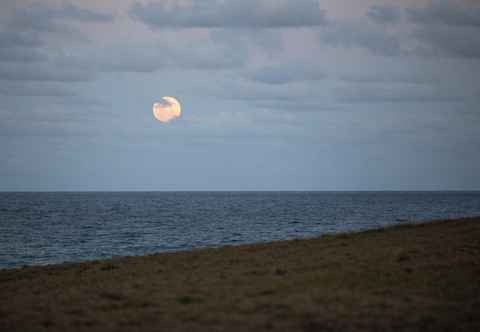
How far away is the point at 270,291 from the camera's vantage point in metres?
15.2

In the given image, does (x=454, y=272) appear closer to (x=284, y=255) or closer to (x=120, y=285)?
(x=284, y=255)

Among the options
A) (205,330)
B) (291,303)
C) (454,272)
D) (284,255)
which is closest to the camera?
(205,330)

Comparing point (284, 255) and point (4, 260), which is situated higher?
point (284, 255)

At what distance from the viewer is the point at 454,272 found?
16.7 meters

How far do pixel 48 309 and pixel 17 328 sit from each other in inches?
72.1

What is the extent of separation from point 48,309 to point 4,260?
29.1m

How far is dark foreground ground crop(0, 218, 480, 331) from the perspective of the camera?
1215 centimetres

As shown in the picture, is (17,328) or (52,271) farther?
(52,271)

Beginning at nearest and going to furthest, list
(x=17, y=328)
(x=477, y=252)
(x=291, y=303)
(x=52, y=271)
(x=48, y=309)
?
(x=17, y=328) < (x=291, y=303) < (x=48, y=309) < (x=477, y=252) < (x=52, y=271)

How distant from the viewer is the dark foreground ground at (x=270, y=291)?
12.1 m

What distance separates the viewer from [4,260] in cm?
3947

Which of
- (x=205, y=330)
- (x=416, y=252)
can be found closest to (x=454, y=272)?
(x=416, y=252)

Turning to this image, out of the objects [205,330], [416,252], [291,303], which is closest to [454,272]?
[416,252]

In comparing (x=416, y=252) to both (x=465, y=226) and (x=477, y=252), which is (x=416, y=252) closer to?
(x=477, y=252)
